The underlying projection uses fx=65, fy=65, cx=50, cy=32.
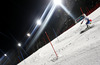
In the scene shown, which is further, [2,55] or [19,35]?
[2,55]

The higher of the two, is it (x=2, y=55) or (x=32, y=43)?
(x=2, y=55)

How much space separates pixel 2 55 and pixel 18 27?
17.0 meters

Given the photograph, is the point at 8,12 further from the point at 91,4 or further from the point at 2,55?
the point at 91,4

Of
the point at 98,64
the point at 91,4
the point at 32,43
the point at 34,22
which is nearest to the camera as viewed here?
the point at 98,64

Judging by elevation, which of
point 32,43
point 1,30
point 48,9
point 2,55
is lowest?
point 32,43

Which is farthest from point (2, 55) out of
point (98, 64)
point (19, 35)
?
point (98, 64)

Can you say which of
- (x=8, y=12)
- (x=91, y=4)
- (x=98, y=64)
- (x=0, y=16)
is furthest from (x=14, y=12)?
(x=98, y=64)

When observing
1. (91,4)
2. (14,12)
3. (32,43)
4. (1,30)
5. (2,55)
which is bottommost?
(91,4)

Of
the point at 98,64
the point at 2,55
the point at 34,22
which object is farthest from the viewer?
the point at 2,55

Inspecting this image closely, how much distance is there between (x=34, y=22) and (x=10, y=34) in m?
11.2

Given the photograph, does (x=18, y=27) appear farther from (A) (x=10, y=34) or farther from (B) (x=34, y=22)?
(B) (x=34, y=22)

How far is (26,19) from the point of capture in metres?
25.2

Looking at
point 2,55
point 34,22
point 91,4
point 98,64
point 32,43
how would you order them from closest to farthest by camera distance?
point 98,64, point 91,4, point 32,43, point 34,22, point 2,55

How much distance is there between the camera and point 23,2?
23781 mm
